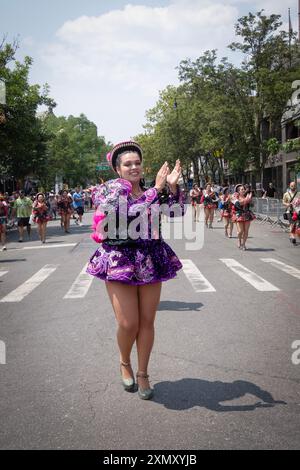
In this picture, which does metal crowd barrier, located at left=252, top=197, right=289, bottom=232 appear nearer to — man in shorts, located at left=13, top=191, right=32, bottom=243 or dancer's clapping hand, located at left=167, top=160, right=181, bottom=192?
man in shorts, located at left=13, top=191, right=32, bottom=243

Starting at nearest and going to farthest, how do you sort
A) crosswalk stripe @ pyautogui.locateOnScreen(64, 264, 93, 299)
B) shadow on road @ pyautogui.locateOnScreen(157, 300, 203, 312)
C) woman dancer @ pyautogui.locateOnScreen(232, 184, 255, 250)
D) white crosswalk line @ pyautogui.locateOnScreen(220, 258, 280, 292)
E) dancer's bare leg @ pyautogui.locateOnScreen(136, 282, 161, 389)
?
dancer's bare leg @ pyautogui.locateOnScreen(136, 282, 161, 389) < shadow on road @ pyautogui.locateOnScreen(157, 300, 203, 312) < crosswalk stripe @ pyautogui.locateOnScreen(64, 264, 93, 299) < white crosswalk line @ pyautogui.locateOnScreen(220, 258, 280, 292) < woman dancer @ pyautogui.locateOnScreen(232, 184, 255, 250)

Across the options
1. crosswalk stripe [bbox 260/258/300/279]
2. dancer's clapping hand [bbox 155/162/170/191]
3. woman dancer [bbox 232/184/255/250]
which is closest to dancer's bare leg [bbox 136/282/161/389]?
dancer's clapping hand [bbox 155/162/170/191]

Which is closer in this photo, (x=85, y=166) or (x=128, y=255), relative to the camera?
(x=128, y=255)

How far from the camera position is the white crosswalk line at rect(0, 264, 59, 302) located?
8149mm

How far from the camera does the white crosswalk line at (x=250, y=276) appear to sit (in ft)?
27.2

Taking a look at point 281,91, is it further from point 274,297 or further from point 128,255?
point 128,255

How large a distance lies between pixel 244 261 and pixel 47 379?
7.95 m

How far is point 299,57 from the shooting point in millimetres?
27641

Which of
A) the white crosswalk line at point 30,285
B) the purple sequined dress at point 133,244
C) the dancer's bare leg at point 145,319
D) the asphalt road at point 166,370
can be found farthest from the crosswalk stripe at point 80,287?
the purple sequined dress at point 133,244

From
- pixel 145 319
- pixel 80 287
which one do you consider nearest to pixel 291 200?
pixel 80 287

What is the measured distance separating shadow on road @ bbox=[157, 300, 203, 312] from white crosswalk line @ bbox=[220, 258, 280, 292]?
1.67 meters

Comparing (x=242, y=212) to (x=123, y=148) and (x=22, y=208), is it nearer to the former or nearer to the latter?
(x=22, y=208)

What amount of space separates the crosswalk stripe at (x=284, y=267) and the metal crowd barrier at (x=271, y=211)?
8.25 metres
